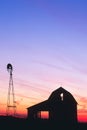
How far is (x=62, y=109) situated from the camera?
38.2 m

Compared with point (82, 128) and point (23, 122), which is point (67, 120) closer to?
point (82, 128)

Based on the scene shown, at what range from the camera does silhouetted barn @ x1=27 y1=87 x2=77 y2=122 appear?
38031 mm

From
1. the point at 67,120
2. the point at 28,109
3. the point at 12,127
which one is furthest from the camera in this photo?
the point at 28,109

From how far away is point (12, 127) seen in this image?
26.8 metres

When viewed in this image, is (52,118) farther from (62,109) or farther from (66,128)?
(66,128)

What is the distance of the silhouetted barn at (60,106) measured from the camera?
125ft

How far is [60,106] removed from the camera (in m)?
38.0

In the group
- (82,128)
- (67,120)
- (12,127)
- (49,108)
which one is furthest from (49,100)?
(12,127)

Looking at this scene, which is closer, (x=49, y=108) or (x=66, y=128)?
(x=66, y=128)

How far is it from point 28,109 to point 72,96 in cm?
676

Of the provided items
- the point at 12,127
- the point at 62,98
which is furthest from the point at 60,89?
the point at 12,127

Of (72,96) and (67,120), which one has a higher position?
(72,96)

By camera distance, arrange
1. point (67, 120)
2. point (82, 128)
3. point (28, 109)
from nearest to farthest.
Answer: point (82, 128) → point (67, 120) → point (28, 109)

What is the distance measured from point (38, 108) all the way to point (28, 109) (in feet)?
8.32
